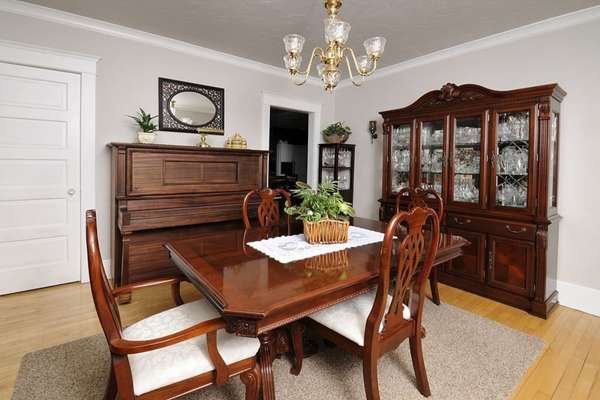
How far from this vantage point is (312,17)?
288cm

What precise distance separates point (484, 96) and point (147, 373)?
328 centimetres

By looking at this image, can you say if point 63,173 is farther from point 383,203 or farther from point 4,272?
point 383,203

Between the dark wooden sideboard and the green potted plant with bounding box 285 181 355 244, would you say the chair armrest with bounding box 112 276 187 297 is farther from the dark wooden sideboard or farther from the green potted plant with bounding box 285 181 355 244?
the dark wooden sideboard

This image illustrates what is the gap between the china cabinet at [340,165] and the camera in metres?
4.62

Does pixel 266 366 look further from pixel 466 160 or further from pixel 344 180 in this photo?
pixel 344 180

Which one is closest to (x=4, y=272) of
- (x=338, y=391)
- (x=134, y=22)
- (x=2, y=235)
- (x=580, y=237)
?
(x=2, y=235)

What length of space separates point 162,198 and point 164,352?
6.46 ft

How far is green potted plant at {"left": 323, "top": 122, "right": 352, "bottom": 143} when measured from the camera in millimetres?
4543

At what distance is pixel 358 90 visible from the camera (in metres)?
4.66

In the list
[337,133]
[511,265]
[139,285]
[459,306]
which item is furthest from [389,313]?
[337,133]

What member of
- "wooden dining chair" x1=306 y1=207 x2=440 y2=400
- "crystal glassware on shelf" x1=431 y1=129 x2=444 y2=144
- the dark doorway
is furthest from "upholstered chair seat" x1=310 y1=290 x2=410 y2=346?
the dark doorway

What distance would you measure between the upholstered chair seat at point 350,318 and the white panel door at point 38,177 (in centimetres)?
283

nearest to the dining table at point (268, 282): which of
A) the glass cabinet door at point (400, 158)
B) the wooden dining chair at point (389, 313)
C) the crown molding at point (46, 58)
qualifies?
the wooden dining chair at point (389, 313)

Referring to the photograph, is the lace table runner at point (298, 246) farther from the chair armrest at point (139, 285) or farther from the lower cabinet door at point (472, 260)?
the lower cabinet door at point (472, 260)
